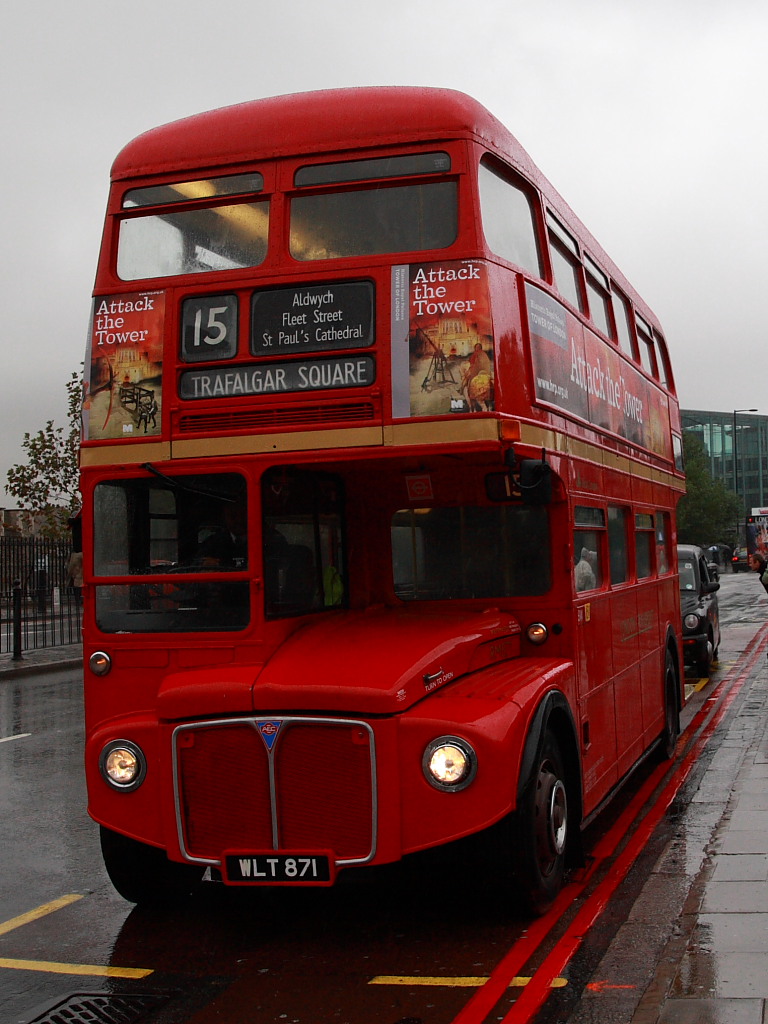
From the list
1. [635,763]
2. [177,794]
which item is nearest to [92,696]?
[177,794]

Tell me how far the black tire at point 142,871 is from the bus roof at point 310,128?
3.64m

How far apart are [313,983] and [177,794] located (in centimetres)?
106

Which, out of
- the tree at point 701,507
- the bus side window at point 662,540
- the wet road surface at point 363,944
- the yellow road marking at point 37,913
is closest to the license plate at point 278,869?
the wet road surface at point 363,944

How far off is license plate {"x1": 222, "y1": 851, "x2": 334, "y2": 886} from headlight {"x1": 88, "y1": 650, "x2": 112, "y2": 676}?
133 cm

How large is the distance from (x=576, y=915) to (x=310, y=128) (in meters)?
4.34

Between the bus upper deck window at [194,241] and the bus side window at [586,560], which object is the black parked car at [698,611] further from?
the bus upper deck window at [194,241]

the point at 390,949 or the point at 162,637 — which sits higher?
the point at 162,637

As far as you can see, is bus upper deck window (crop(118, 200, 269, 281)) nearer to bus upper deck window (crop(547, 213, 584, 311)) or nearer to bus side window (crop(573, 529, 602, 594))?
bus upper deck window (crop(547, 213, 584, 311))

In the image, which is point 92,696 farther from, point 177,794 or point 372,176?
point 372,176

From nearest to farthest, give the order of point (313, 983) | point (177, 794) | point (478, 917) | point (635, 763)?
point (313, 983)
point (177, 794)
point (478, 917)
point (635, 763)

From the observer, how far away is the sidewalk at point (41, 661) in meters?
20.0

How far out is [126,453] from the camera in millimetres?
6289

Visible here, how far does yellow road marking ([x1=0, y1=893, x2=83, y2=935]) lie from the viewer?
6238 mm

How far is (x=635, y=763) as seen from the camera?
9.03 metres
